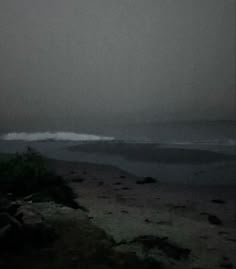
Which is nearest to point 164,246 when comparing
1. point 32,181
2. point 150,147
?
point 32,181

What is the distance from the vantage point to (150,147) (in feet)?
39.4

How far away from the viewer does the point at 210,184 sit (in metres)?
10.9

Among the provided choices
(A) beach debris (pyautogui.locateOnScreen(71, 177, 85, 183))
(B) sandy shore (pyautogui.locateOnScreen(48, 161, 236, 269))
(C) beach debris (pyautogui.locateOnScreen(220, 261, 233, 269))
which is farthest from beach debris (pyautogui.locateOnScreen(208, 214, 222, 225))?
(A) beach debris (pyautogui.locateOnScreen(71, 177, 85, 183))

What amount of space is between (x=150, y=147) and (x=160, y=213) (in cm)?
457

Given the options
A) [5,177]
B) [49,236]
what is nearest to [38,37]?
[5,177]

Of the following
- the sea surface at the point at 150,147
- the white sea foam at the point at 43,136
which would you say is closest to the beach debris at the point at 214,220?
the sea surface at the point at 150,147

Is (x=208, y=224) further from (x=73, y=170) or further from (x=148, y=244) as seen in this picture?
(x=73, y=170)

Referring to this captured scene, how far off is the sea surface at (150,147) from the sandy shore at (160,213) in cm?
A: 39

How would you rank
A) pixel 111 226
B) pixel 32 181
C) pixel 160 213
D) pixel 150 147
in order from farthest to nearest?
Result: pixel 150 147 → pixel 32 181 → pixel 160 213 → pixel 111 226

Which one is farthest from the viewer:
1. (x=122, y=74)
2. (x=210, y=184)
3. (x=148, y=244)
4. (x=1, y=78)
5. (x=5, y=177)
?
(x=210, y=184)

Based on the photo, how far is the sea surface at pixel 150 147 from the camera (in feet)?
31.4

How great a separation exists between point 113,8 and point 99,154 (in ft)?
13.3

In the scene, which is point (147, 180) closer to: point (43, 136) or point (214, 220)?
point (43, 136)

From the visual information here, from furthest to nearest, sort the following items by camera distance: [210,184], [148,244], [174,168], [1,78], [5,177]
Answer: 1. [174,168]
2. [210,184]
3. [1,78]
4. [5,177]
5. [148,244]
